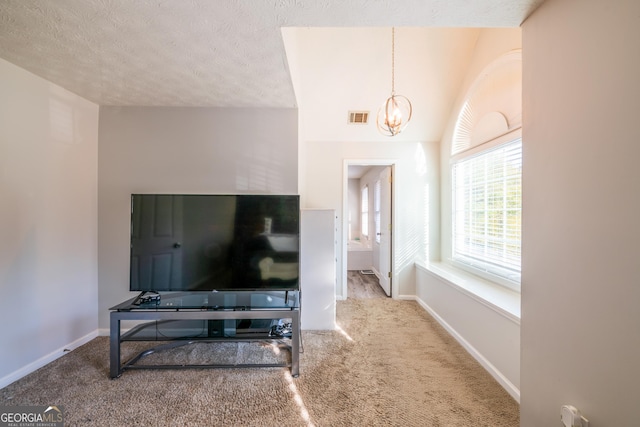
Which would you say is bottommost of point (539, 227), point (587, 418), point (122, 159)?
point (587, 418)

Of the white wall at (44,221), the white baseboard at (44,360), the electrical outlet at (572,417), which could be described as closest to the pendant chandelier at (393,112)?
the electrical outlet at (572,417)

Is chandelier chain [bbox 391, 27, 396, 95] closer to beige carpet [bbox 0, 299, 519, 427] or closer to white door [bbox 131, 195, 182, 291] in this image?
white door [bbox 131, 195, 182, 291]

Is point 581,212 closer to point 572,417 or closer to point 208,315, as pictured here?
point 572,417

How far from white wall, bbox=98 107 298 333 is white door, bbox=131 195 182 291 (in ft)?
1.22

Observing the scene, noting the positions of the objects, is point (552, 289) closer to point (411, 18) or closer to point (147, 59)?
point (411, 18)

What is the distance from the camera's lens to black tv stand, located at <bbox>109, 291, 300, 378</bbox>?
6.14ft

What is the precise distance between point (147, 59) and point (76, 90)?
107 centimetres

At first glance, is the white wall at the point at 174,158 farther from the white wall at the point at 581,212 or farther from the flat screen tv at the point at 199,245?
the white wall at the point at 581,212

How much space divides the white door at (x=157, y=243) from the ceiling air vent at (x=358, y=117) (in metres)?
2.35

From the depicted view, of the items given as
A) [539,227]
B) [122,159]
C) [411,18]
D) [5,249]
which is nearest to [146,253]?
[5,249]

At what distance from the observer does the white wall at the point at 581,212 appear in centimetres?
85

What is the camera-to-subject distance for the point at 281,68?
1.81 m

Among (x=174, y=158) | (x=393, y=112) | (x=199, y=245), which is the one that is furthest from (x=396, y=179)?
(x=174, y=158)

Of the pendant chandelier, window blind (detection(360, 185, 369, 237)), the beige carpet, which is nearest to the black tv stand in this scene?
the beige carpet
